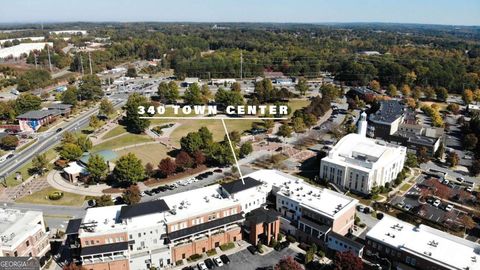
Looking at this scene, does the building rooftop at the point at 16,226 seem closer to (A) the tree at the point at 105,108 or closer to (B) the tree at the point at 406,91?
(A) the tree at the point at 105,108

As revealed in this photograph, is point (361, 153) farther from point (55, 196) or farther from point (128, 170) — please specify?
point (55, 196)

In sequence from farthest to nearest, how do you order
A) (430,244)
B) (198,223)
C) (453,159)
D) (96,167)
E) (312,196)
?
(453,159) → (96,167) → (312,196) → (198,223) → (430,244)

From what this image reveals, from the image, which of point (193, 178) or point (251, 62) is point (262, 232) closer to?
point (193, 178)

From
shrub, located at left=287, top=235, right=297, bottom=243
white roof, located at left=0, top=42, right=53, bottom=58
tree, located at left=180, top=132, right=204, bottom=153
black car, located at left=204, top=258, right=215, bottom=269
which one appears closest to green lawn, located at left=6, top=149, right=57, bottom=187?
tree, located at left=180, top=132, right=204, bottom=153

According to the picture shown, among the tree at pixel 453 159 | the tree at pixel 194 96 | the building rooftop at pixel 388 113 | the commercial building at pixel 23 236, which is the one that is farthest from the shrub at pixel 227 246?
the tree at pixel 194 96

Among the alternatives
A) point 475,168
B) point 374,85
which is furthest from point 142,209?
point 374,85

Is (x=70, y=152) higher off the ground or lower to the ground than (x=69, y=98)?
lower

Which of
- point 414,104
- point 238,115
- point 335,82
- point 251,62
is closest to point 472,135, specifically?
point 414,104
